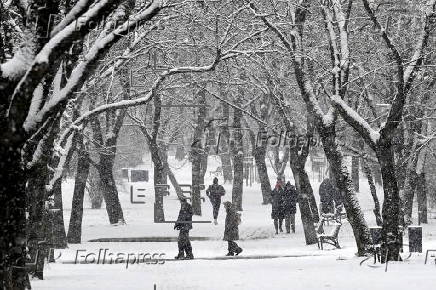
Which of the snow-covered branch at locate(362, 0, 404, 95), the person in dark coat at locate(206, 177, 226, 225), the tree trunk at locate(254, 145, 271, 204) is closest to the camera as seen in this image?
the snow-covered branch at locate(362, 0, 404, 95)

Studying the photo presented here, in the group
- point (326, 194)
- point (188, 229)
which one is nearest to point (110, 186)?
point (326, 194)

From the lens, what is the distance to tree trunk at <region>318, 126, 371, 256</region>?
15914 millimetres

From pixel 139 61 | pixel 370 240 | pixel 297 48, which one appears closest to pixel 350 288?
pixel 370 240

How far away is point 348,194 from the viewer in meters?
15.9

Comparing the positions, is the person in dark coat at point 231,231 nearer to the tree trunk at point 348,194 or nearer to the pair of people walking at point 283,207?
the tree trunk at point 348,194

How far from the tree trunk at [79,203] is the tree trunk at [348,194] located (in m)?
9.45

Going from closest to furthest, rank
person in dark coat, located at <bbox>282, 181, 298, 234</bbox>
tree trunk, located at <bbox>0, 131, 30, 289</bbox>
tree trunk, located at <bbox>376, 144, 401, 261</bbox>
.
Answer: tree trunk, located at <bbox>0, 131, 30, 289</bbox> < tree trunk, located at <bbox>376, 144, 401, 261</bbox> < person in dark coat, located at <bbox>282, 181, 298, 234</bbox>

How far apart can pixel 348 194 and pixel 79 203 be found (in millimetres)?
10944

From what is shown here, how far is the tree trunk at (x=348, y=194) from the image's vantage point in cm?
1591

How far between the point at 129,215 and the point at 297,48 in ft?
65.5

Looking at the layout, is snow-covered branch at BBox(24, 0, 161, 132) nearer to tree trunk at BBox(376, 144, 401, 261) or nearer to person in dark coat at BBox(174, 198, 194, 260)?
tree trunk at BBox(376, 144, 401, 261)

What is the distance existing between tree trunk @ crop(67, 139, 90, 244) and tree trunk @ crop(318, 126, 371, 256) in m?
9.45

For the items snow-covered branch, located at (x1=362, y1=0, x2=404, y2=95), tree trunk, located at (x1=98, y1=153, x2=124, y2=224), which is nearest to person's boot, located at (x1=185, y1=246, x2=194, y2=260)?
snow-covered branch, located at (x1=362, y1=0, x2=404, y2=95)

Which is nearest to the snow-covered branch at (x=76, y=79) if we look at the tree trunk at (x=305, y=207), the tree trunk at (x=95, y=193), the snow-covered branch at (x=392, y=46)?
the snow-covered branch at (x=392, y=46)
